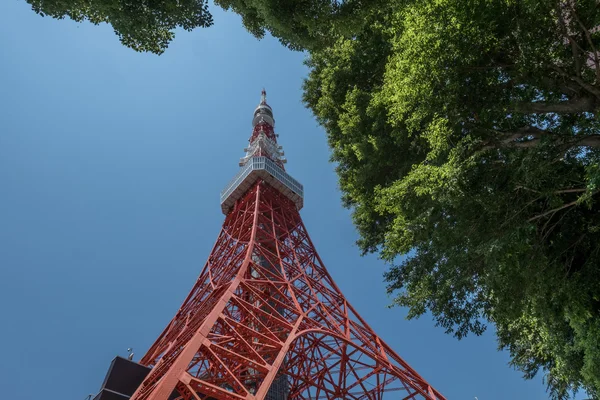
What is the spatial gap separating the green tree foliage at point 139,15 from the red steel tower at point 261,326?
5466 mm

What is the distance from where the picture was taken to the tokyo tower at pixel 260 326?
340 inches

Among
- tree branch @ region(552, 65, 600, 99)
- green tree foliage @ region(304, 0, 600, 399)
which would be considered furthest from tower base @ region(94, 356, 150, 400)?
tree branch @ region(552, 65, 600, 99)

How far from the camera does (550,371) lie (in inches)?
288

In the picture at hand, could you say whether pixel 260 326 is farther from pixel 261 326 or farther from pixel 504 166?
pixel 504 166

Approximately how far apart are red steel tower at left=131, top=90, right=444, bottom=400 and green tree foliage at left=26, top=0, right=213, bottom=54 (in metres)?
5.47

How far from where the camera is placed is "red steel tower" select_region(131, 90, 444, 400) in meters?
8.63

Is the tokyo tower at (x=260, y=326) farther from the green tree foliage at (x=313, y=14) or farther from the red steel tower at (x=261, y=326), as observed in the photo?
the green tree foliage at (x=313, y=14)

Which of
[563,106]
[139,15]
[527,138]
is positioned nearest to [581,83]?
[563,106]

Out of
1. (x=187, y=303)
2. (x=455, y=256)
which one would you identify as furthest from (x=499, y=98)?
(x=187, y=303)

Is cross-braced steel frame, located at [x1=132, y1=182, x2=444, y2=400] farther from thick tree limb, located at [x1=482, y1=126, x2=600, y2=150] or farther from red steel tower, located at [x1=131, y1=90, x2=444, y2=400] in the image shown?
thick tree limb, located at [x1=482, y1=126, x2=600, y2=150]

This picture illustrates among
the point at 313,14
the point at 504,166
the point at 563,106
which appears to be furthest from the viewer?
the point at 313,14

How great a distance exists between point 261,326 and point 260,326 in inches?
21.4

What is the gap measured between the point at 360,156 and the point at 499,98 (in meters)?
2.56

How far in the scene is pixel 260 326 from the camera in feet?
A: 37.6
